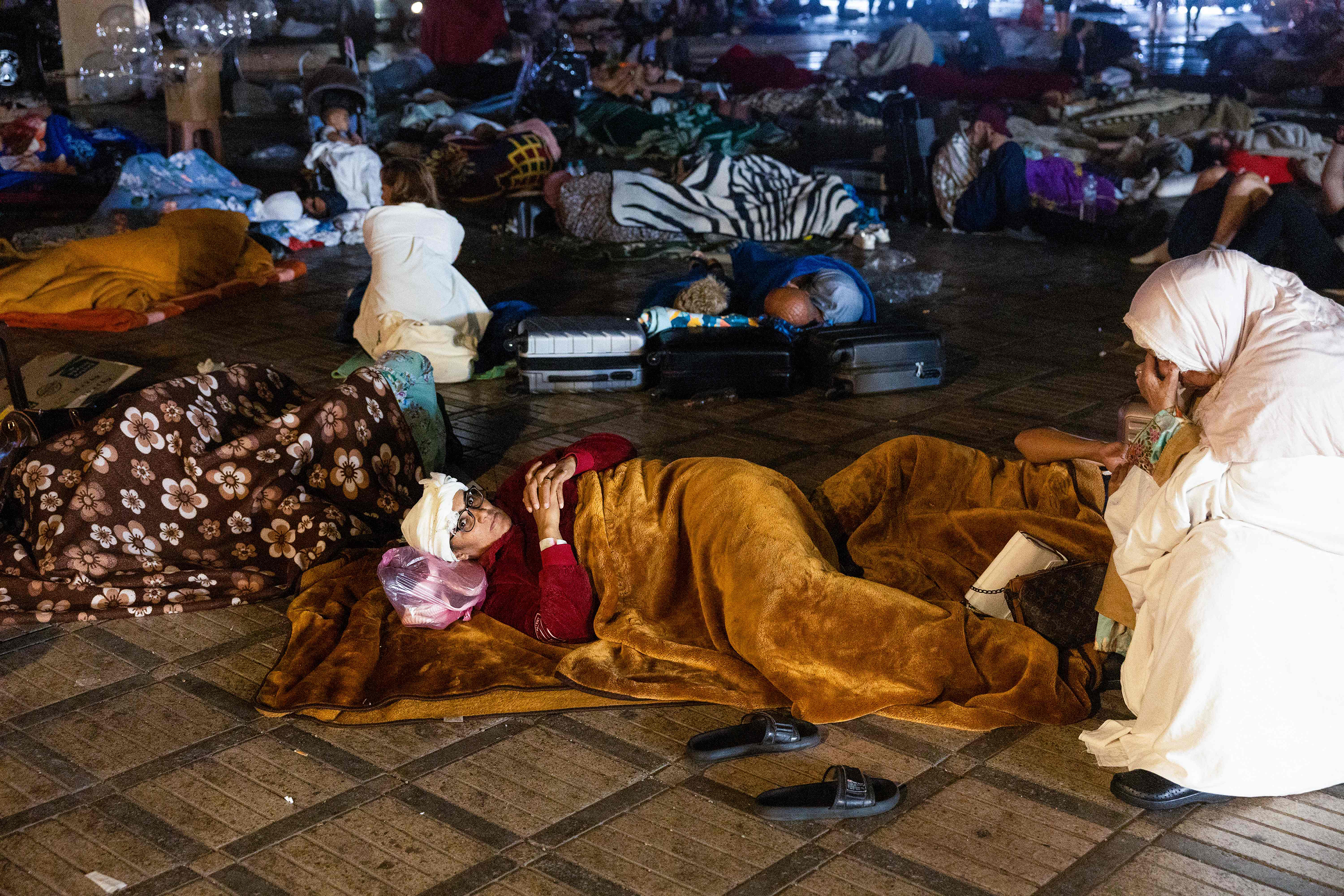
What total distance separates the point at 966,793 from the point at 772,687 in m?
0.54

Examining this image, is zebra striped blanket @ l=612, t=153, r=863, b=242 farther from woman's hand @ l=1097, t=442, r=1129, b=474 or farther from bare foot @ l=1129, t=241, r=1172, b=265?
woman's hand @ l=1097, t=442, r=1129, b=474

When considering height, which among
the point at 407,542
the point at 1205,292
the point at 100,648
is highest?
the point at 1205,292

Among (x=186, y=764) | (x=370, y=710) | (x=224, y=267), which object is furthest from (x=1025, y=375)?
(x=224, y=267)

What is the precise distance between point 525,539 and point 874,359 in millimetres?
2423

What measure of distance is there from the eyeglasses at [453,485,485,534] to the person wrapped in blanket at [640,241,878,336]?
2.48 metres

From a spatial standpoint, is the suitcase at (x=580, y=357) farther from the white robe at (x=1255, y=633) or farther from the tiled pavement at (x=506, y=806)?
the white robe at (x=1255, y=633)

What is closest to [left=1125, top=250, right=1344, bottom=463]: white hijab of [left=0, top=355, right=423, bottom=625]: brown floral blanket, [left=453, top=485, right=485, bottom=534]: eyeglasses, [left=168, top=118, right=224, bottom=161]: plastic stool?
[left=453, top=485, right=485, bottom=534]: eyeglasses

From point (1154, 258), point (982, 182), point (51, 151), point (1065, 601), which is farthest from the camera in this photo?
point (51, 151)

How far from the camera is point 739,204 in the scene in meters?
8.31

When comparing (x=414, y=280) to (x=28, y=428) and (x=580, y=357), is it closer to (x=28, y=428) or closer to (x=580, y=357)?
(x=580, y=357)

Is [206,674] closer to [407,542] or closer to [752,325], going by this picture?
[407,542]

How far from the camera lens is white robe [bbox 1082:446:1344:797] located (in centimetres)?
236

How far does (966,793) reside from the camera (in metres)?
2.52

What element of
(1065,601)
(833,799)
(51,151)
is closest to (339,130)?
(51,151)
